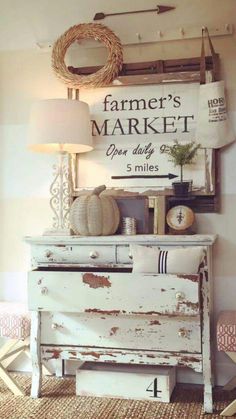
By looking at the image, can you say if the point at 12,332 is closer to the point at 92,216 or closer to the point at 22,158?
the point at 92,216

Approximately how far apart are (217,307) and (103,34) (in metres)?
1.63

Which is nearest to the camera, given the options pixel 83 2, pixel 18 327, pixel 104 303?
pixel 104 303

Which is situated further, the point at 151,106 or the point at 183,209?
the point at 151,106

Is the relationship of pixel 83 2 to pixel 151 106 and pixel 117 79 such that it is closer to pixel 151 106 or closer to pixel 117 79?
pixel 117 79

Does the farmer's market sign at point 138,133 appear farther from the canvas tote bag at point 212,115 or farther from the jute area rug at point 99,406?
the jute area rug at point 99,406

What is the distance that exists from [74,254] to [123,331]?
0.45 meters

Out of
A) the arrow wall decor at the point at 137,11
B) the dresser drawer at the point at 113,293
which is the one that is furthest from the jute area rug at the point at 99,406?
the arrow wall decor at the point at 137,11

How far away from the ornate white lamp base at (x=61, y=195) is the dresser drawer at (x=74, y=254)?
23 cm

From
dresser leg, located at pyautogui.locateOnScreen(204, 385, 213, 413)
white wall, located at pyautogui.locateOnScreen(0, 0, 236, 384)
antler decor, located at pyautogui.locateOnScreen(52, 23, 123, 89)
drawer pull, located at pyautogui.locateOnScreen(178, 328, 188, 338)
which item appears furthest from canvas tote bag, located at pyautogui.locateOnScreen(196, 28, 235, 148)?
dresser leg, located at pyautogui.locateOnScreen(204, 385, 213, 413)

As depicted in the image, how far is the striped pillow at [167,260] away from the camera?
7.76ft

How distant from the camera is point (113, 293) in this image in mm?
2404

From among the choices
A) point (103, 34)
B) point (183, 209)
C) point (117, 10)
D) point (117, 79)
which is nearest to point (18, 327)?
point (183, 209)

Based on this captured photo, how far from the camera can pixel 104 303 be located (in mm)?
2414

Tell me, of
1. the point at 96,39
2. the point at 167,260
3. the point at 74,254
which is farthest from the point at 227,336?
the point at 96,39
